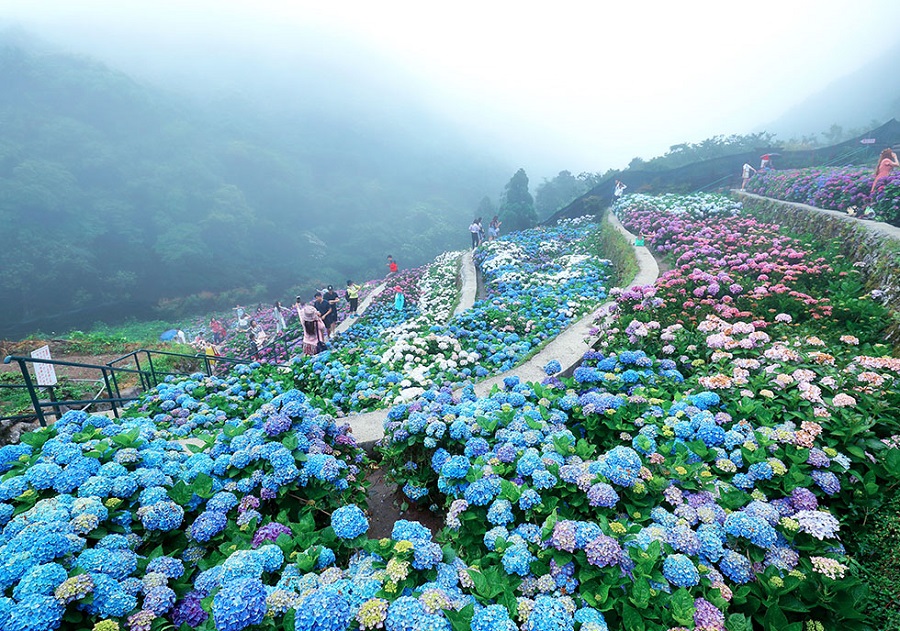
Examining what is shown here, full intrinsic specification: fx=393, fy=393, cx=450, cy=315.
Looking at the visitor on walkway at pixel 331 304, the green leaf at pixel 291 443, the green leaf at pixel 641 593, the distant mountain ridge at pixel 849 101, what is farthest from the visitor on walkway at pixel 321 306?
the distant mountain ridge at pixel 849 101

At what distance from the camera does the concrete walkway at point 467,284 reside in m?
13.1

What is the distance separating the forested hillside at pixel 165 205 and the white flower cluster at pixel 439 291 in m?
24.2

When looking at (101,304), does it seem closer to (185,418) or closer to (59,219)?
(59,219)

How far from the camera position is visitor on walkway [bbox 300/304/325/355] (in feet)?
33.0

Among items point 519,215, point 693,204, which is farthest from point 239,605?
point 519,215

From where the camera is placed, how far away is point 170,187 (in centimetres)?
4641

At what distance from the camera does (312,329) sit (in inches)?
404

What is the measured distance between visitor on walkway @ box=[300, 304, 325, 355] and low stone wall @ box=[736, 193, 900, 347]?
10355mm

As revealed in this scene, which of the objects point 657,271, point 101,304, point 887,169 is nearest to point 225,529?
point 657,271

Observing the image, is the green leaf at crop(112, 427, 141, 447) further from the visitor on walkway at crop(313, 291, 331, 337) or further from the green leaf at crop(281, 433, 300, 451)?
the visitor on walkway at crop(313, 291, 331, 337)

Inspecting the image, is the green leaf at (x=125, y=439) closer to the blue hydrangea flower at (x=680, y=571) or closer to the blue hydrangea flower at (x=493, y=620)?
the blue hydrangea flower at (x=493, y=620)

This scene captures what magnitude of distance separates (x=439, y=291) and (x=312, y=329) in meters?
6.71

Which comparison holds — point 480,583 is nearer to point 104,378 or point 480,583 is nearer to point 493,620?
point 493,620

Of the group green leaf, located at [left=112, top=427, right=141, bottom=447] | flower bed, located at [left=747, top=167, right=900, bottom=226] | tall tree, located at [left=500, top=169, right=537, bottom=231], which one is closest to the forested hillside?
tall tree, located at [left=500, top=169, right=537, bottom=231]
